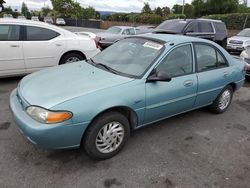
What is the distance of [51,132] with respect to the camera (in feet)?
8.63

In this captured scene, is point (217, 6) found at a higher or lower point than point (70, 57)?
higher

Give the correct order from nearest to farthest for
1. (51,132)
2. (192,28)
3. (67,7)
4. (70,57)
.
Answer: (51,132), (70,57), (192,28), (67,7)

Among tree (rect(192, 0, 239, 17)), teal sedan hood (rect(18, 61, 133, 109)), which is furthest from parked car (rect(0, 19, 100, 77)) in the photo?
tree (rect(192, 0, 239, 17))

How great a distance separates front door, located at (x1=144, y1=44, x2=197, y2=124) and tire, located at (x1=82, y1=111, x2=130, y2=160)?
43 cm

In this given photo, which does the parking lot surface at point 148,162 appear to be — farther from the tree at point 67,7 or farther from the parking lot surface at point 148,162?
the tree at point 67,7

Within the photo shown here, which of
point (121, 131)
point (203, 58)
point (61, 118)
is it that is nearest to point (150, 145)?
point (121, 131)

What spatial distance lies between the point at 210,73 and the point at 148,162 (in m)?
1.92

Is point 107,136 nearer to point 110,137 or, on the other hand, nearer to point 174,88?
point 110,137

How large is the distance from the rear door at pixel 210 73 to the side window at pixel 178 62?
0.18m

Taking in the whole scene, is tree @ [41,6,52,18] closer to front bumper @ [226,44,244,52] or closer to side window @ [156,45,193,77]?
front bumper @ [226,44,244,52]

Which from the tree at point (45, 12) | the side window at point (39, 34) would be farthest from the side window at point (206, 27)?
the tree at point (45, 12)

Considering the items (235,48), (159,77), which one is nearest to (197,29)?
(235,48)

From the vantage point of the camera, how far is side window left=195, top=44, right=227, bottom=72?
4004 millimetres

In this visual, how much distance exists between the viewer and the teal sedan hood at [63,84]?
9.24 feet
